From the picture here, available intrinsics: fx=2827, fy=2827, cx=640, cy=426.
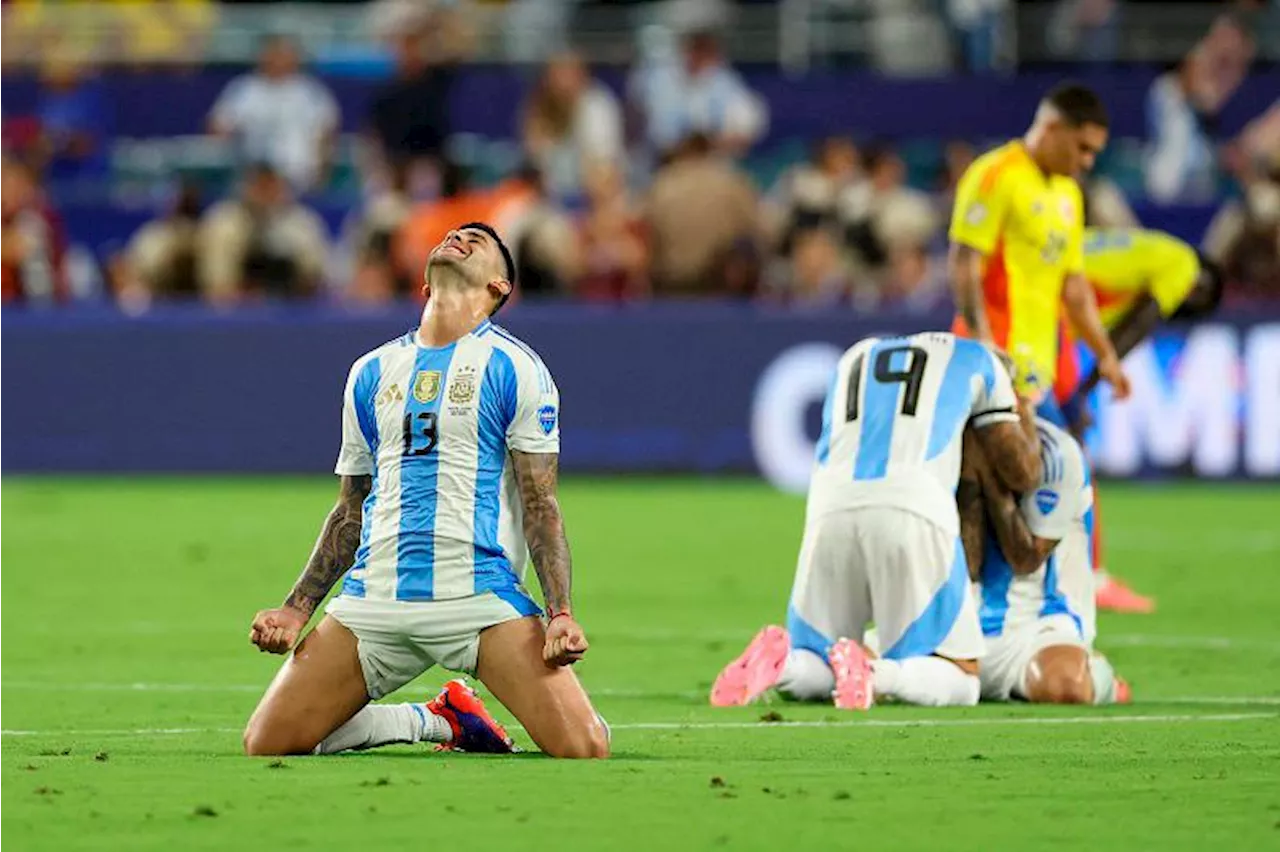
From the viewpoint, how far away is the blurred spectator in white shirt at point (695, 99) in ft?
77.9

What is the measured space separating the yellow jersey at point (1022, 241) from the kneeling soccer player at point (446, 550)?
5.23 m

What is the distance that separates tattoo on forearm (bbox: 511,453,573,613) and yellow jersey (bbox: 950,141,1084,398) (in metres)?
5.23

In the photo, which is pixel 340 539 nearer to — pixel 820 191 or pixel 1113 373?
pixel 1113 373

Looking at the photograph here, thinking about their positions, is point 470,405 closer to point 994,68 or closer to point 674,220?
point 674,220

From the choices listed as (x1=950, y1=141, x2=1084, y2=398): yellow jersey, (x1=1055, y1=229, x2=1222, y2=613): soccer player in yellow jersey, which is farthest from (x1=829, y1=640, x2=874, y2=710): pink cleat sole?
(x1=1055, y1=229, x2=1222, y2=613): soccer player in yellow jersey

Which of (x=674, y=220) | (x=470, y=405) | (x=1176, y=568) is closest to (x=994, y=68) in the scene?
(x=674, y=220)

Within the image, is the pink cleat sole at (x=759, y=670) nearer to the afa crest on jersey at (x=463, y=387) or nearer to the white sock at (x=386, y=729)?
the white sock at (x=386, y=729)

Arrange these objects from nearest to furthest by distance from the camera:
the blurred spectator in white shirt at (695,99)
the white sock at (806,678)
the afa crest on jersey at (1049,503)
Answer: the white sock at (806,678) < the afa crest on jersey at (1049,503) < the blurred spectator in white shirt at (695,99)

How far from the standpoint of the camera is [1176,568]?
52.7ft

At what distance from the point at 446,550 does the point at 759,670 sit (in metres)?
2.08

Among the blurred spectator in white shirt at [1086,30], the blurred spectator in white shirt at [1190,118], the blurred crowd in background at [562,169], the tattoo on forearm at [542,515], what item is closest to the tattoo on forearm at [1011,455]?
the tattoo on forearm at [542,515]

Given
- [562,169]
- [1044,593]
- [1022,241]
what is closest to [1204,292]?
[1022,241]

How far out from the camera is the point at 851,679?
988 cm

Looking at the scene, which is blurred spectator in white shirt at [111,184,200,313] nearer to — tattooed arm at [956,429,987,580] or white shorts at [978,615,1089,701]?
tattooed arm at [956,429,987,580]
